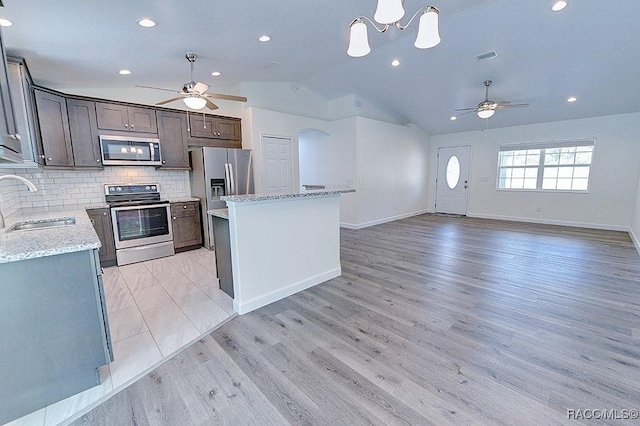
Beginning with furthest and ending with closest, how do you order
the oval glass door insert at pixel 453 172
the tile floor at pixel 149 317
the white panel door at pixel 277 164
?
the oval glass door insert at pixel 453 172 → the white panel door at pixel 277 164 → the tile floor at pixel 149 317

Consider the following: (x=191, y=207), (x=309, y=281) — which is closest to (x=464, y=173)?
(x=309, y=281)

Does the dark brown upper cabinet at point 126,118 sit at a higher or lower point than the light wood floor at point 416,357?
higher

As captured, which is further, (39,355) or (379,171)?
(379,171)

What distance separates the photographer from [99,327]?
1.77m

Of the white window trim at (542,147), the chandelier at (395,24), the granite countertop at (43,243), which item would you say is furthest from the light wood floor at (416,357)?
the white window trim at (542,147)

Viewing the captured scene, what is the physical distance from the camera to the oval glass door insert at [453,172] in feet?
27.4

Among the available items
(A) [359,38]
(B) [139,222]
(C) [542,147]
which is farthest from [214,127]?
(C) [542,147]

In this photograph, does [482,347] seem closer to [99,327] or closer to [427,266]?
[427,266]

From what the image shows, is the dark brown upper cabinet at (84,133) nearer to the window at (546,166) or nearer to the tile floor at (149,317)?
the tile floor at (149,317)

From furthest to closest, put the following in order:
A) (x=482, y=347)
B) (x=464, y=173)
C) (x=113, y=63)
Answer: (x=464, y=173) < (x=113, y=63) < (x=482, y=347)

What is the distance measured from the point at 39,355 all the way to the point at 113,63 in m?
3.17

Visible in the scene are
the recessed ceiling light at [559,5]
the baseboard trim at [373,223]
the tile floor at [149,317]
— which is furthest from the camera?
the baseboard trim at [373,223]

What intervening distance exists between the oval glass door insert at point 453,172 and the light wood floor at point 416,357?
16.5 ft

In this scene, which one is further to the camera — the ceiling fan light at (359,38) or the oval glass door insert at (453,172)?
the oval glass door insert at (453,172)
